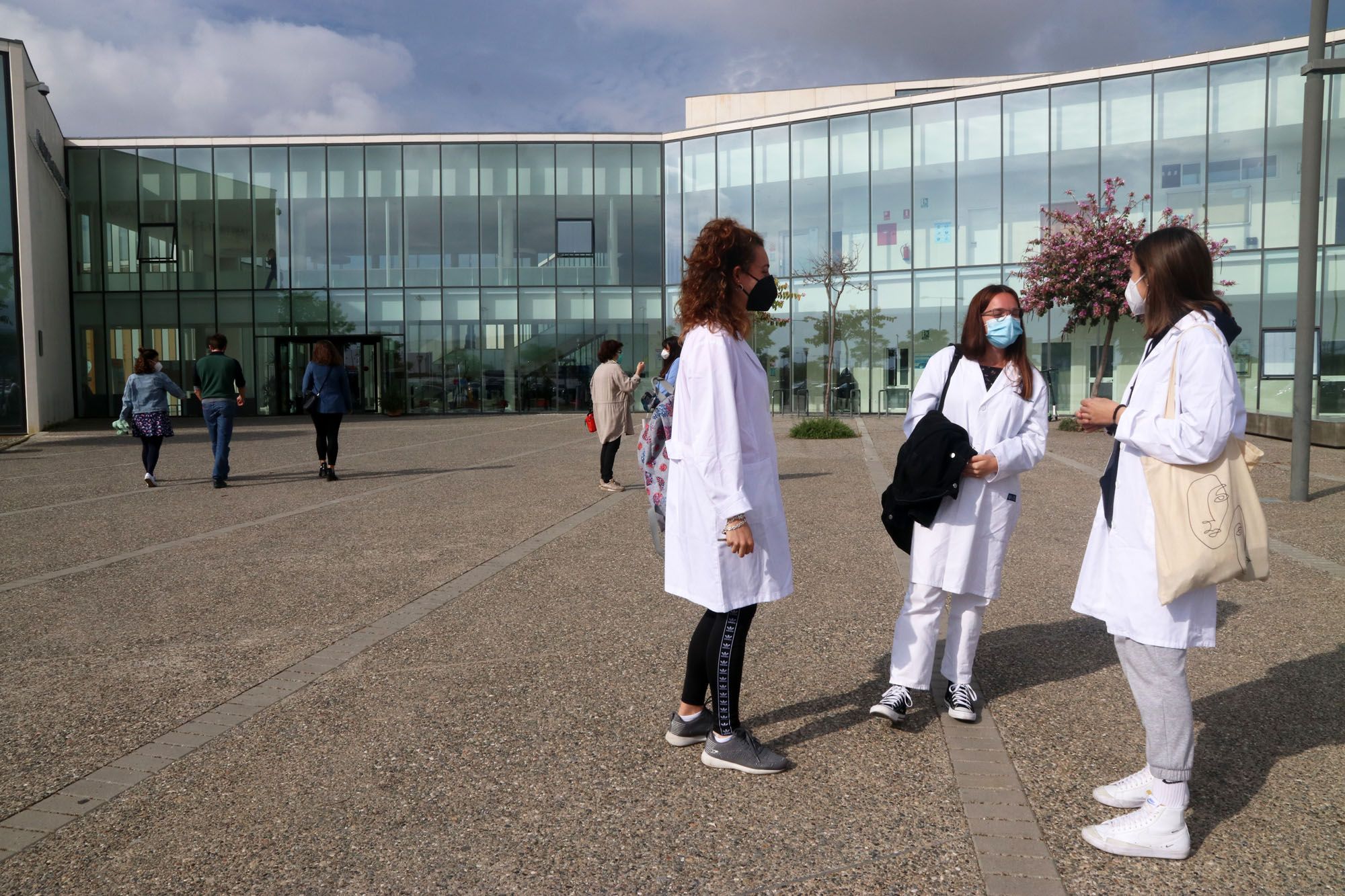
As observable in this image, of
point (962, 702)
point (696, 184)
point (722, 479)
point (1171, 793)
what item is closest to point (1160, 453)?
point (1171, 793)

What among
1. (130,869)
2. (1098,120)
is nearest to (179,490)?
(130,869)

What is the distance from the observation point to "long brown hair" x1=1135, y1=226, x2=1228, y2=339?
3.12 m

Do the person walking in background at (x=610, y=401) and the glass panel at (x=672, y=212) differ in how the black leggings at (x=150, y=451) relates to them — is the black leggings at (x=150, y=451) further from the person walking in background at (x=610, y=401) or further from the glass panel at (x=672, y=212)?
the glass panel at (x=672, y=212)

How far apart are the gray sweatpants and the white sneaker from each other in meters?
0.10

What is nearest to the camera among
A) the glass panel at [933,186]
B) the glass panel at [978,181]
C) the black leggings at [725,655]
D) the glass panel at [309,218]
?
the black leggings at [725,655]

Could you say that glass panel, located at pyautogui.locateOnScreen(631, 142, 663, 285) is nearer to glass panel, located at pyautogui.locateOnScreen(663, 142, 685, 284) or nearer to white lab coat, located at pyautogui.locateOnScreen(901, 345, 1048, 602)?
glass panel, located at pyautogui.locateOnScreen(663, 142, 685, 284)

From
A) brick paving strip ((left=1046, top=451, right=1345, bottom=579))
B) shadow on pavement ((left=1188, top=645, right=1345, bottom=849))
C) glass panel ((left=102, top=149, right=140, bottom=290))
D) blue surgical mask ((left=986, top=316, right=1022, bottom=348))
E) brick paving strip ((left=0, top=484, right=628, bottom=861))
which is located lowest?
brick paving strip ((left=0, top=484, right=628, bottom=861))

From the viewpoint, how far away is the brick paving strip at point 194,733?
3.35 meters

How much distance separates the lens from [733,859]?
3023mm

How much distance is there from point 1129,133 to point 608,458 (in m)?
24.4

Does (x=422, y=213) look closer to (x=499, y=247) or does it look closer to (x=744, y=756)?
(x=499, y=247)

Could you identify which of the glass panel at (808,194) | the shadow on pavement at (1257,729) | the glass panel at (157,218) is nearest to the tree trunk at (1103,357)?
the glass panel at (808,194)

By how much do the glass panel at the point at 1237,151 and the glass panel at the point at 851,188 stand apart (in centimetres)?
961

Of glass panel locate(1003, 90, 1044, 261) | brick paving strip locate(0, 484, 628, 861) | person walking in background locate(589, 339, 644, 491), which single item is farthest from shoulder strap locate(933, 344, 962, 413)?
glass panel locate(1003, 90, 1044, 261)
